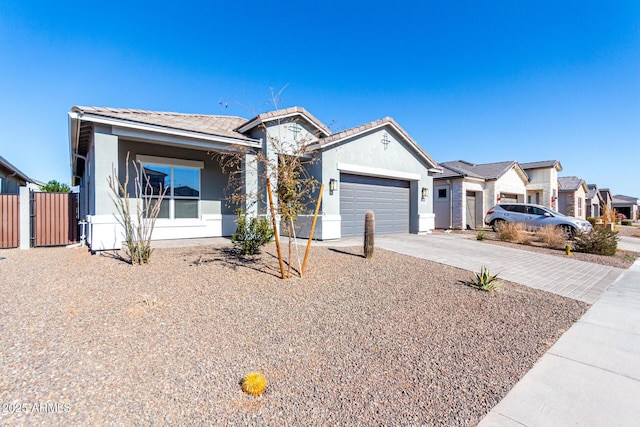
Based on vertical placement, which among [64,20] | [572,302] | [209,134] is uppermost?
[64,20]

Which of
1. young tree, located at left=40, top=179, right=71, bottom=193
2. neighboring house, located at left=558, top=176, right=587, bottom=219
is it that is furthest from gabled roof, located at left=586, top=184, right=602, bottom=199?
young tree, located at left=40, top=179, right=71, bottom=193

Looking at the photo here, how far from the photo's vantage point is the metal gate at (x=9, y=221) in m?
10.1

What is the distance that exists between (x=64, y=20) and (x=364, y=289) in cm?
1242

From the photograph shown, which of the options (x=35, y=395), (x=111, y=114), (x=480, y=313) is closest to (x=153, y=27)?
(x=111, y=114)

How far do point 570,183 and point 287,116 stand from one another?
1327 inches

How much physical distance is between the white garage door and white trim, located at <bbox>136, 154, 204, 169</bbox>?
554cm

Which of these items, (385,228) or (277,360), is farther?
(385,228)

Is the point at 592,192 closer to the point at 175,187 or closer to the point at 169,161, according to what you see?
the point at 175,187

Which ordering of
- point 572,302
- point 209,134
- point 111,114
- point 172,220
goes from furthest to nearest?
point 172,220 → point 209,134 → point 111,114 → point 572,302

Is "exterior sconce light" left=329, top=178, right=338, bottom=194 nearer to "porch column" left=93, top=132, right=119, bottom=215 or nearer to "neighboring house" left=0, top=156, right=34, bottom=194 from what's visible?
"porch column" left=93, top=132, right=119, bottom=215

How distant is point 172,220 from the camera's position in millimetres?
10359

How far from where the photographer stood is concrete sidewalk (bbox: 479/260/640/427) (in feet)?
7.79

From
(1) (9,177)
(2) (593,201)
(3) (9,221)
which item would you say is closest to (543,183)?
(2) (593,201)

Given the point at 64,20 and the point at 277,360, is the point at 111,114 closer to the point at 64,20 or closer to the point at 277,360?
the point at 64,20
